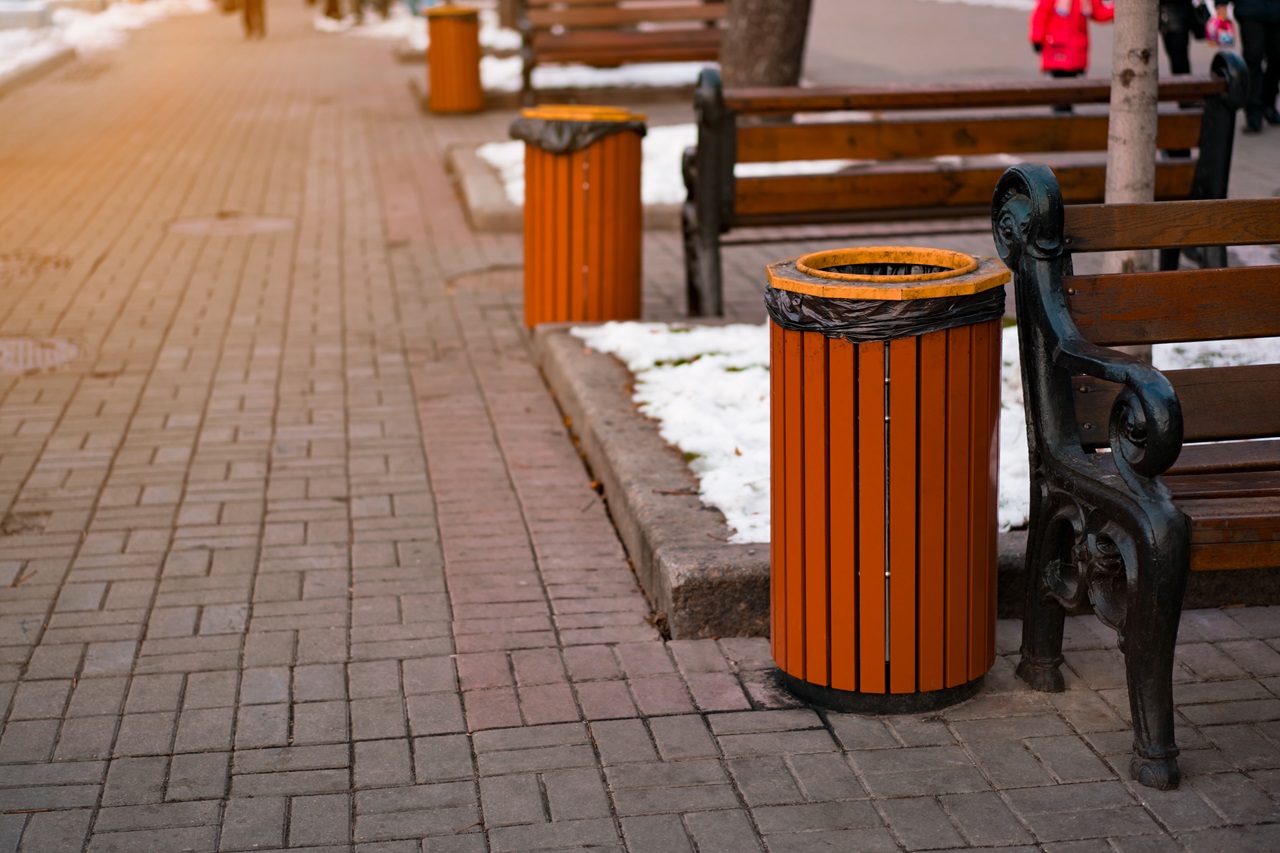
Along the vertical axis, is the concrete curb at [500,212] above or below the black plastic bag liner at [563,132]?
below

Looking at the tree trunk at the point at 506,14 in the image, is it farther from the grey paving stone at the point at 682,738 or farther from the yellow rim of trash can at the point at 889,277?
the grey paving stone at the point at 682,738

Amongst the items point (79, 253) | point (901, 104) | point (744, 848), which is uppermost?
point (901, 104)

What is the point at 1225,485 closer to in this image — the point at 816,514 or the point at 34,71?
the point at 816,514

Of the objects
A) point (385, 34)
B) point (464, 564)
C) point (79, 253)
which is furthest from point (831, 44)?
point (464, 564)

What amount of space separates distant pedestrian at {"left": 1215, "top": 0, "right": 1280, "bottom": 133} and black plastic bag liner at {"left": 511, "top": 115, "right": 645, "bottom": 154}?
24.5 ft

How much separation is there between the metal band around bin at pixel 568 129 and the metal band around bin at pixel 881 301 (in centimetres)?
315

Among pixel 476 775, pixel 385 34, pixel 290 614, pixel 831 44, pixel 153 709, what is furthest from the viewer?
pixel 385 34

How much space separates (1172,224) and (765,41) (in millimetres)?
7437

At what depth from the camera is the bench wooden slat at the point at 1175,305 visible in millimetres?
3701

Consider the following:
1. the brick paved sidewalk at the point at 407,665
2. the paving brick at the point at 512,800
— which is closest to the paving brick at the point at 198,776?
the brick paved sidewalk at the point at 407,665

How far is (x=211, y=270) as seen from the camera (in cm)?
916

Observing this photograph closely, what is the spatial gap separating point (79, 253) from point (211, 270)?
1.07 m

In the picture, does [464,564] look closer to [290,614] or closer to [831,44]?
[290,614]

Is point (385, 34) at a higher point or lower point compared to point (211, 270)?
higher
